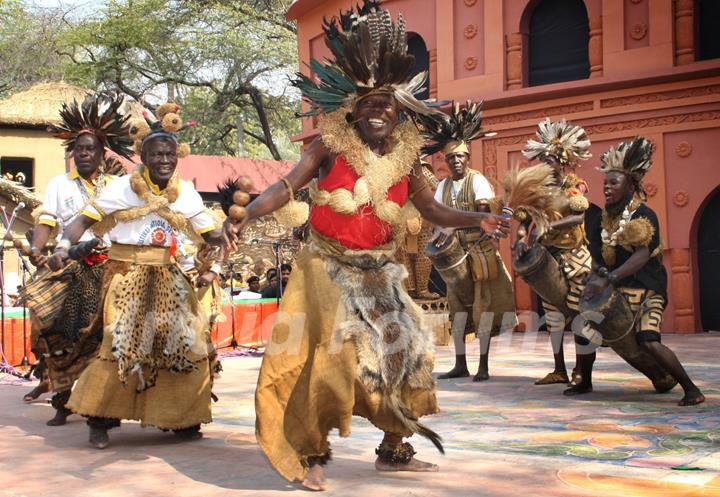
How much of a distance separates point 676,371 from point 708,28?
921cm

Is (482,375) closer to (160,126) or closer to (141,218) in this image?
(141,218)

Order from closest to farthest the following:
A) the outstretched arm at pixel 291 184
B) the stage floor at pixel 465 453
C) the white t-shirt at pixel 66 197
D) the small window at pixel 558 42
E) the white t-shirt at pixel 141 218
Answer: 1. the stage floor at pixel 465 453
2. the outstretched arm at pixel 291 184
3. the white t-shirt at pixel 141 218
4. the white t-shirt at pixel 66 197
5. the small window at pixel 558 42

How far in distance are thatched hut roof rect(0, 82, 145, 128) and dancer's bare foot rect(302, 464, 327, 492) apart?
25777 millimetres

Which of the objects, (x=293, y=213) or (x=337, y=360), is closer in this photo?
(x=337, y=360)

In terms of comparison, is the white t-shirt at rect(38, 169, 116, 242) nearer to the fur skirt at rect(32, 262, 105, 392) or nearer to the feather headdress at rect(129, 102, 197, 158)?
the fur skirt at rect(32, 262, 105, 392)

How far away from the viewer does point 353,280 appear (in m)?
4.93

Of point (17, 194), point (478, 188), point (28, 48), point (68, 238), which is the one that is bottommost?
point (68, 238)

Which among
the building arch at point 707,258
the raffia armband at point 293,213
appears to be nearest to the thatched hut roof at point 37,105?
the building arch at point 707,258

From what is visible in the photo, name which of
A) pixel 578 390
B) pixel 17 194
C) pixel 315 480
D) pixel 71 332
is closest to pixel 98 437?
pixel 71 332

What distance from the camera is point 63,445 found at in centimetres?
606

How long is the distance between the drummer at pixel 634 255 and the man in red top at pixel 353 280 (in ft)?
8.07

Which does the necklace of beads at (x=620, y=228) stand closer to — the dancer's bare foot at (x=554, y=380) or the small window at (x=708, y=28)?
the dancer's bare foot at (x=554, y=380)

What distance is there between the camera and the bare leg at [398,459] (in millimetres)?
4945

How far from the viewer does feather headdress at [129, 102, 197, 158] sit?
20.1 ft
